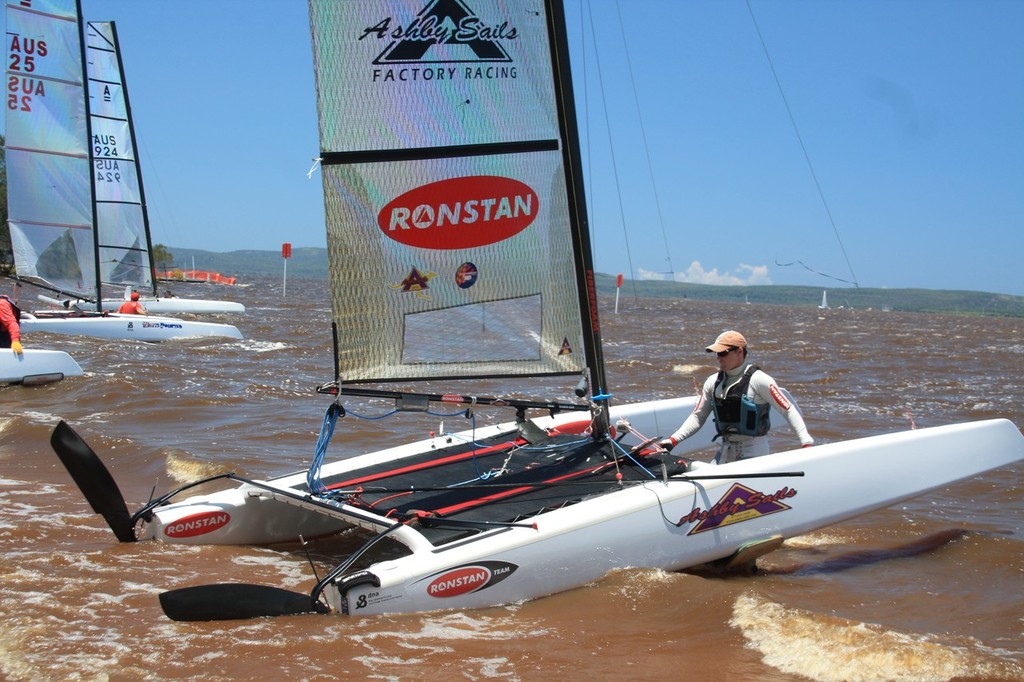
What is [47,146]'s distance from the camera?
55.1 ft

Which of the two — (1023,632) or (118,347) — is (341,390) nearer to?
(1023,632)

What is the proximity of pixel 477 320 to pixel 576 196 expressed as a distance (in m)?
0.85

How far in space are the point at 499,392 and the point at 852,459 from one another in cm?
685

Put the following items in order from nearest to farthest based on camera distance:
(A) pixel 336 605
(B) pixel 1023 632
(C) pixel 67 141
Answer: (A) pixel 336 605 < (B) pixel 1023 632 < (C) pixel 67 141

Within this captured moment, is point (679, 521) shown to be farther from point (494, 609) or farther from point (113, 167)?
point (113, 167)

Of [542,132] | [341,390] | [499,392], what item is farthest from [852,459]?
[499,392]

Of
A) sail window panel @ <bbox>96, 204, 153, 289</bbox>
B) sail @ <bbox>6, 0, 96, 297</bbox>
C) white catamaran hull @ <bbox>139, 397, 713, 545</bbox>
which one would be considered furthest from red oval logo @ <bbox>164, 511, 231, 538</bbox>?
sail window panel @ <bbox>96, 204, 153, 289</bbox>

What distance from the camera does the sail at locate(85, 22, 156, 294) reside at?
19531 mm

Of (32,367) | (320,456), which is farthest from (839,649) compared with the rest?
(32,367)

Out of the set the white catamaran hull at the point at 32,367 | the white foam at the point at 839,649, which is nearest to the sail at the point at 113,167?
the white catamaran hull at the point at 32,367

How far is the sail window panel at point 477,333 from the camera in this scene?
16.8 feet

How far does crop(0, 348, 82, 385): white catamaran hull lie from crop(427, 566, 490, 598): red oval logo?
8.35 meters

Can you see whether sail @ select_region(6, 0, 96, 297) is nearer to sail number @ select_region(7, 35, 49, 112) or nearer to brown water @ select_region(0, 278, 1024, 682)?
sail number @ select_region(7, 35, 49, 112)

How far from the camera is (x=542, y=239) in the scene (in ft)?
Answer: 16.8
